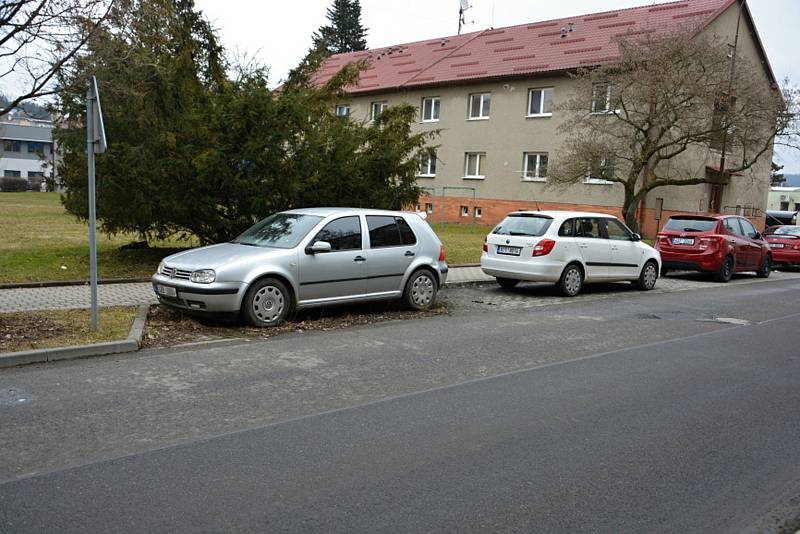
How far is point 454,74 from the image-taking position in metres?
37.6

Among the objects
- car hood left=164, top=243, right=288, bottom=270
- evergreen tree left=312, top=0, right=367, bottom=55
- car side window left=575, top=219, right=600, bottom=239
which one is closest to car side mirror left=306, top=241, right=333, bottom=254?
car hood left=164, top=243, right=288, bottom=270

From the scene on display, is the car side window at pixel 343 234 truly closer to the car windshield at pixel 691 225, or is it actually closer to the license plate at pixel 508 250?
the license plate at pixel 508 250

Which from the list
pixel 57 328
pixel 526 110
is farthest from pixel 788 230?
pixel 57 328

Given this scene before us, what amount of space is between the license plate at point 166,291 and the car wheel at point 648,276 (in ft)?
33.0

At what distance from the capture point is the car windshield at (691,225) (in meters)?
18.2

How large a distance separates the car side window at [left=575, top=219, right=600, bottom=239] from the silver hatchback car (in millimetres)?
3638

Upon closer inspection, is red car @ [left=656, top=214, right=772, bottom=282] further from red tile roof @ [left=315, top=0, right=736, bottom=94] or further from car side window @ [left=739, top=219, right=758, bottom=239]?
red tile roof @ [left=315, top=0, right=736, bottom=94]

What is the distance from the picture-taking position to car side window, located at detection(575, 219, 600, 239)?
1386cm

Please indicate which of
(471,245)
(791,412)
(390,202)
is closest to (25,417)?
(791,412)

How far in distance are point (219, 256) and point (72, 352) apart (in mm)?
2400

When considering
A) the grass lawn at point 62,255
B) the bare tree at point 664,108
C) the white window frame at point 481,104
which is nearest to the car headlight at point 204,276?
the grass lawn at point 62,255

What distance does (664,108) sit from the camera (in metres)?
25.0

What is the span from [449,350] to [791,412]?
3.55 meters

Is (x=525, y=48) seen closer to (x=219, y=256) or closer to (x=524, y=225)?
(x=524, y=225)
